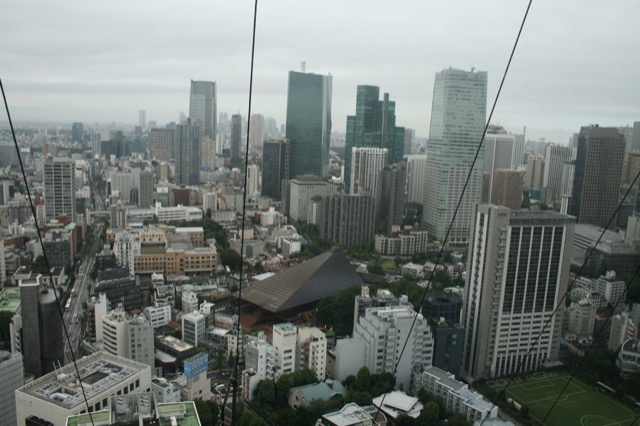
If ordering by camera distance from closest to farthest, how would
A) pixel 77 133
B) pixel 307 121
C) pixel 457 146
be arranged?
1. pixel 457 146
2. pixel 307 121
3. pixel 77 133

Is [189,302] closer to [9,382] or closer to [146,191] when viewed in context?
[9,382]

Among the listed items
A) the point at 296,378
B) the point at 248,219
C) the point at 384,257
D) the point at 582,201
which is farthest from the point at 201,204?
the point at 296,378

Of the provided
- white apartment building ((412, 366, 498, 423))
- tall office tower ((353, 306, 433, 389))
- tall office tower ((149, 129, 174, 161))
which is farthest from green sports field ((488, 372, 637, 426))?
tall office tower ((149, 129, 174, 161))

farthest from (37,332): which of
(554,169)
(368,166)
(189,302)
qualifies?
(554,169)

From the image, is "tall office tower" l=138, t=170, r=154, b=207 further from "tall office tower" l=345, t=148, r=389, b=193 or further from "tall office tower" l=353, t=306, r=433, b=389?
"tall office tower" l=353, t=306, r=433, b=389

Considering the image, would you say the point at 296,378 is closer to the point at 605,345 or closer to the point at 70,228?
the point at 605,345
